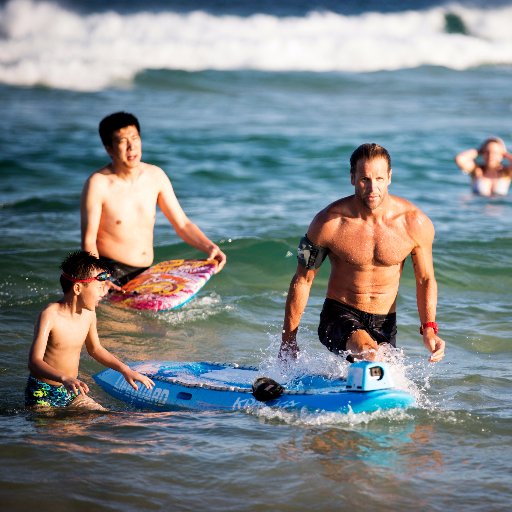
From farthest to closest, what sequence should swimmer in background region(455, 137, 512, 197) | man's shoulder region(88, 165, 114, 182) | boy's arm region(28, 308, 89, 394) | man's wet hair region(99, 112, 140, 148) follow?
swimmer in background region(455, 137, 512, 197) < man's shoulder region(88, 165, 114, 182) < man's wet hair region(99, 112, 140, 148) < boy's arm region(28, 308, 89, 394)

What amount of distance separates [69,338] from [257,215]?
6.69 meters

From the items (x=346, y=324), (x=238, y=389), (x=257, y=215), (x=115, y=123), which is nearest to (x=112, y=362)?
(x=238, y=389)

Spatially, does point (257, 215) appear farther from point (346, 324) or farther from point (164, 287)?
point (346, 324)

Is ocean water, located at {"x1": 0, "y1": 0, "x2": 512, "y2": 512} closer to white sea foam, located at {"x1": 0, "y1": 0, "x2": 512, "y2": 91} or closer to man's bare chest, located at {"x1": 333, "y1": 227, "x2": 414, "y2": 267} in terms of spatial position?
white sea foam, located at {"x1": 0, "y1": 0, "x2": 512, "y2": 91}

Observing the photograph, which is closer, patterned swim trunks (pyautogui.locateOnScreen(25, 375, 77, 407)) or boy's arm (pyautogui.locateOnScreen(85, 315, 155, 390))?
boy's arm (pyautogui.locateOnScreen(85, 315, 155, 390))

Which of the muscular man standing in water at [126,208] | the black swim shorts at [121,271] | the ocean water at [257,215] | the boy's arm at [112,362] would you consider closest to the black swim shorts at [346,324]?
the ocean water at [257,215]

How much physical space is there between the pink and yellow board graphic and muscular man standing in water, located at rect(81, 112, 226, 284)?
0.13 m

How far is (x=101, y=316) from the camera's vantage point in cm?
762

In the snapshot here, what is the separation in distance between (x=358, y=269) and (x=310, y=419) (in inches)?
34.7

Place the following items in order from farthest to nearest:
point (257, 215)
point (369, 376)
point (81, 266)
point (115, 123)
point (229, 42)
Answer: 1. point (229, 42)
2. point (257, 215)
3. point (115, 123)
4. point (81, 266)
5. point (369, 376)

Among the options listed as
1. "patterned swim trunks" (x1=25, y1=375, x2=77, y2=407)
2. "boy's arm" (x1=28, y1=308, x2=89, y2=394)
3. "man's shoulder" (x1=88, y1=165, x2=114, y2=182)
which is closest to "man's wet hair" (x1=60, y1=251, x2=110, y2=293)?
"boy's arm" (x1=28, y1=308, x2=89, y2=394)

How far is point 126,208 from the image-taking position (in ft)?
24.6

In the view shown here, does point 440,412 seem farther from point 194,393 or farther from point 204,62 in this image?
point 204,62

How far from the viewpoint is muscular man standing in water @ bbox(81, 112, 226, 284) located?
7.23 m
